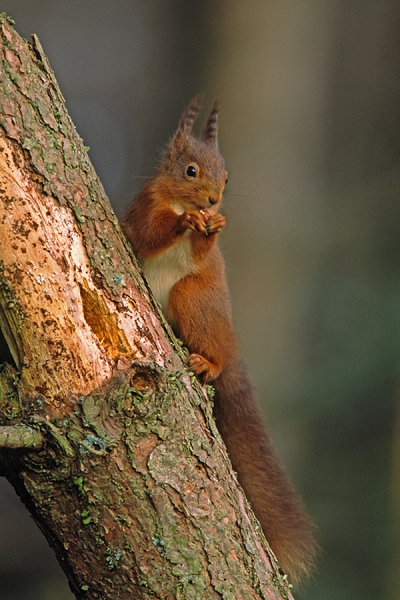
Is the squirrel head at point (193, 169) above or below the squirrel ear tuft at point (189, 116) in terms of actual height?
below

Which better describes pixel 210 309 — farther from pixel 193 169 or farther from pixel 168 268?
pixel 193 169

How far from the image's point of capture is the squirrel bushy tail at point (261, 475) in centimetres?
200

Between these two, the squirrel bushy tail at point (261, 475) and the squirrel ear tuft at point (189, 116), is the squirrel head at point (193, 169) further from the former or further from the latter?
the squirrel bushy tail at point (261, 475)

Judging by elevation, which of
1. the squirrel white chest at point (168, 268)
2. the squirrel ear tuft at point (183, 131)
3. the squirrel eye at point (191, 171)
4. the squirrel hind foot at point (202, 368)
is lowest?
the squirrel hind foot at point (202, 368)

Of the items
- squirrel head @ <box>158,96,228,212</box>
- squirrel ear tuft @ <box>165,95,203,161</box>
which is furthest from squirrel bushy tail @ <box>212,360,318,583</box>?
squirrel ear tuft @ <box>165,95,203,161</box>

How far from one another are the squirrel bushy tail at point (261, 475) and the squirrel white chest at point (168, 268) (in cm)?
33

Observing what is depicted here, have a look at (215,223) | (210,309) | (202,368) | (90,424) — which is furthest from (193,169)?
(90,424)

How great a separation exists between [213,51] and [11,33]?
3237 millimetres

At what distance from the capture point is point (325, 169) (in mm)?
4672

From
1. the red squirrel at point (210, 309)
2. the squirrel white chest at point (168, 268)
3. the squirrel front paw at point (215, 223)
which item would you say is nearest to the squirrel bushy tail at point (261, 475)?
the red squirrel at point (210, 309)

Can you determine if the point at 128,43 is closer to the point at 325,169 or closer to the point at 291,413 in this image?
the point at 325,169

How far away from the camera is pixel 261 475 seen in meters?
2.08

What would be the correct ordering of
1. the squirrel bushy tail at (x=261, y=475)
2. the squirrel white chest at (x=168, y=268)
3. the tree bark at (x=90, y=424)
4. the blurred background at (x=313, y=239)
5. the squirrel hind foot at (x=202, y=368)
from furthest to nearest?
1. the blurred background at (x=313, y=239)
2. the squirrel white chest at (x=168, y=268)
3. the squirrel bushy tail at (x=261, y=475)
4. the squirrel hind foot at (x=202, y=368)
5. the tree bark at (x=90, y=424)

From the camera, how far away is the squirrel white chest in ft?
7.06
